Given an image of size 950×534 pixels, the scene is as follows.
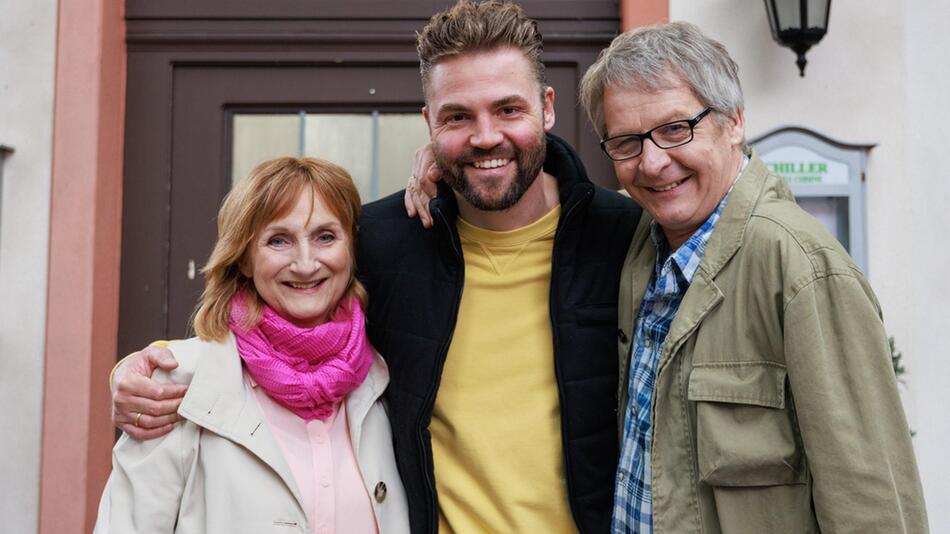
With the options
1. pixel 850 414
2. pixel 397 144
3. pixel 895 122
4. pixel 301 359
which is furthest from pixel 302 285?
pixel 895 122

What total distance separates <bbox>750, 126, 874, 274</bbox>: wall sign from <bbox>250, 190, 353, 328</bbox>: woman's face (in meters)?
1.70

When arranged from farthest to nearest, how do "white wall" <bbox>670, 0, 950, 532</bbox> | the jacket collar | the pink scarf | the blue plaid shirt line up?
"white wall" <bbox>670, 0, 950, 532</bbox>
the pink scarf
the blue plaid shirt
the jacket collar

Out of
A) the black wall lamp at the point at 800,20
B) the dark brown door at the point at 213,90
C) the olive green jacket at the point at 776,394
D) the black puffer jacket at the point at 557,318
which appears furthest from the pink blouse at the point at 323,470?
the black wall lamp at the point at 800,20

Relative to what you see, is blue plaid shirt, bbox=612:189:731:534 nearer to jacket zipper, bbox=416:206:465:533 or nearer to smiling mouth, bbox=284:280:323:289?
jacket zipper, bbox=416:206:465:533

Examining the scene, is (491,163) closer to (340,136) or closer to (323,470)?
(323,470)

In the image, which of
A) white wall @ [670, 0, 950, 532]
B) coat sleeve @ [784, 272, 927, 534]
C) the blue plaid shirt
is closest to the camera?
coat sleeve @ [784, 272, 927, 534]

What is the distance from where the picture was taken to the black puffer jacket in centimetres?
192

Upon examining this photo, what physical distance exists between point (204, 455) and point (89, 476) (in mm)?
1429

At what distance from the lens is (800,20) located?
2.87 m

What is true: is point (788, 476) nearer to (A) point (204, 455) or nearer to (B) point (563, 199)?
(B) point (563, 199)

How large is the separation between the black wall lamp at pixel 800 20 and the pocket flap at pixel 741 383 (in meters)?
1.74

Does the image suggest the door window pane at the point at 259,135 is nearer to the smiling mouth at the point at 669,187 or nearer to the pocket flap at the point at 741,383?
the smiling mouth at the point at 669,187

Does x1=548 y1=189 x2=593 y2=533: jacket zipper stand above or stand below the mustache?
below

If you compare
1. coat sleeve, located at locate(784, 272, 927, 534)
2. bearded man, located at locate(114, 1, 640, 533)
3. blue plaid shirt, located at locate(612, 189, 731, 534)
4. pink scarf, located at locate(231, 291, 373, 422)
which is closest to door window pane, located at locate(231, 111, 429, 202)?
bearded man, located at locate(114, 1, 640, 533)
